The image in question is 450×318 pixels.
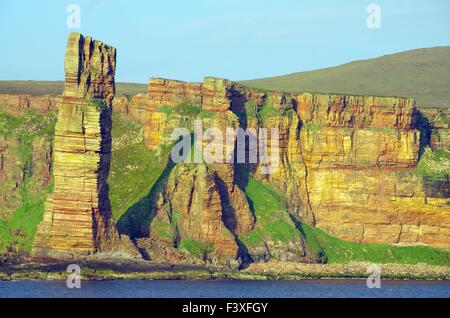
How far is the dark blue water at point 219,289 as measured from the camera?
7286 centimetres

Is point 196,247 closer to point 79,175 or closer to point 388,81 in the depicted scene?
point 79,175

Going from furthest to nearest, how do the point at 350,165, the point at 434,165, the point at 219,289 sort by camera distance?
the point at 434,165
the point at 350,165
the point at 219,289

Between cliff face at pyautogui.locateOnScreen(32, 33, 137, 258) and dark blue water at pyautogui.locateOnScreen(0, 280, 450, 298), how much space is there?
18.6 ft

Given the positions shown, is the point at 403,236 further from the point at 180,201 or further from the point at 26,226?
the point at 26,226

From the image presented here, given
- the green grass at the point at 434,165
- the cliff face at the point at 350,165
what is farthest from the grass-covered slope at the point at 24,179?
the green grass at the point at 434,165

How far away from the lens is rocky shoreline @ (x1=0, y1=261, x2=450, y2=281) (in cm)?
8469

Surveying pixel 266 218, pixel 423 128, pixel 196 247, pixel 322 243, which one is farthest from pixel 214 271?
pixel 423 128

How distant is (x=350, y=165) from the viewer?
4333 inches

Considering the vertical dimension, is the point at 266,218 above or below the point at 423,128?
below

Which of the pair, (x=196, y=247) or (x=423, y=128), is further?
(x=423, y=128)

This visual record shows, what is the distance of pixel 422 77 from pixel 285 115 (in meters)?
80.5

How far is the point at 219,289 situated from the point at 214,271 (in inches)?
453

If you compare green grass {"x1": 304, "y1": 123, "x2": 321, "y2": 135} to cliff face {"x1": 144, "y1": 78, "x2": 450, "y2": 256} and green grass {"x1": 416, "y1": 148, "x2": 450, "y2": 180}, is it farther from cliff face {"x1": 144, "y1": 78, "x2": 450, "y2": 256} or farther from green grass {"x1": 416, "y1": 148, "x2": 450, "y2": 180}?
green grass {"x1": 416, "y1": 148, "x2": 450, "y2": 180}
